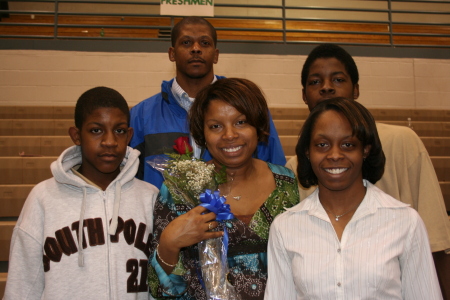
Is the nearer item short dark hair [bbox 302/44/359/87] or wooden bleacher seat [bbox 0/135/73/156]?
short dark hair [bbox 302/44/359/87]

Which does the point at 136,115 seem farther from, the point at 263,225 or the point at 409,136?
the point at 409,136

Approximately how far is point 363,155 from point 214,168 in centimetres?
53

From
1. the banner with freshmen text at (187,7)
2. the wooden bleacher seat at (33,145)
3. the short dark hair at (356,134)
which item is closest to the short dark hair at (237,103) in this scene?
the short dark hair at (356,134)

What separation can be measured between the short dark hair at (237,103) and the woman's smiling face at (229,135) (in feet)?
0.08

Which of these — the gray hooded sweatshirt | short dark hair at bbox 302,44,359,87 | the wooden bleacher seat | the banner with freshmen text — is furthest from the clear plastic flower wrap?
the banner with freshmen text

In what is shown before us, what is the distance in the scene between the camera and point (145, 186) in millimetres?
1800

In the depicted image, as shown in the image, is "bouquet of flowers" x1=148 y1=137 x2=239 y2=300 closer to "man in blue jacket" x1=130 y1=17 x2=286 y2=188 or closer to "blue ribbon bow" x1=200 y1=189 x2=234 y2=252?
"blue ribbon bow" x1=200 y1=189 x2=234 y2=252

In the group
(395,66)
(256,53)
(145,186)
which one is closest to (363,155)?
(145,186)

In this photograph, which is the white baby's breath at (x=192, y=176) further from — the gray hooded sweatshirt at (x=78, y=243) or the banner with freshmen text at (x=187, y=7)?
the banner with freshmen text at (x=187, y=7)

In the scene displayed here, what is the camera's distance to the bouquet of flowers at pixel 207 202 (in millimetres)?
1397

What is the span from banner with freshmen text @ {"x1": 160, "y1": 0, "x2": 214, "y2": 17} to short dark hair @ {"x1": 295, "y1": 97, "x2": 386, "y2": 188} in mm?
4923

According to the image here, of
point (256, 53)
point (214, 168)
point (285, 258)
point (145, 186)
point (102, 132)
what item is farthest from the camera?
point (256, 53)

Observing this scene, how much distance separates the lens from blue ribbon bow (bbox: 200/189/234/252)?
138 cm

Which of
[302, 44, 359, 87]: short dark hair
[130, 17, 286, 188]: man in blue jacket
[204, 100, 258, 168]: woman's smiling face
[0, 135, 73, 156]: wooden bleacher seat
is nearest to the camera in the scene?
[204, 100, 258, 168]: woman's smiling face
